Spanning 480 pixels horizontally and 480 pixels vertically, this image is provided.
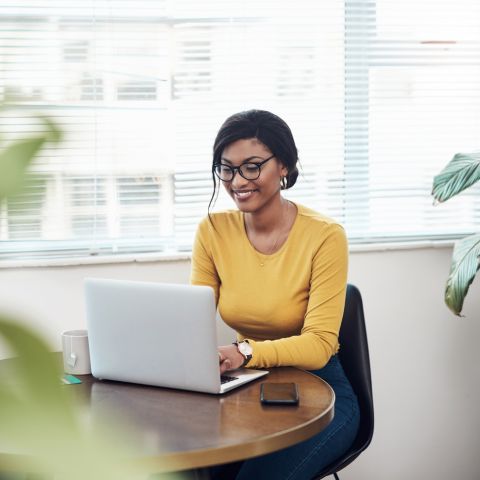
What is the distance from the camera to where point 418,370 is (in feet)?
8.66

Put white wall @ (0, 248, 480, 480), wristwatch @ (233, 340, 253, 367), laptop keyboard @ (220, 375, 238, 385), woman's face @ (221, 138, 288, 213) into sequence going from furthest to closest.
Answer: white wall @ (0, 248, 480, 480) < woman's face @ (221, 138, 288, 213) < wristwatch @ (233, 340, 253, 367) < laptop keyboard @ (220, 375, 238, 385)

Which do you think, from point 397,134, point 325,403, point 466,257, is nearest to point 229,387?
point 325,403

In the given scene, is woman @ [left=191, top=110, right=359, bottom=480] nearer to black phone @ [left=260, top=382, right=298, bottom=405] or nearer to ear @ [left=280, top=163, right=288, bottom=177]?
ear @ [left=280, top=163, right=288, bottom=177]

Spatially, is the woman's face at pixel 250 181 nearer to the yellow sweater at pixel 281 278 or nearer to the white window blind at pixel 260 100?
the yellow sweater at pixel 281 278

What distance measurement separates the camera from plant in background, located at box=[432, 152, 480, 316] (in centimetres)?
217

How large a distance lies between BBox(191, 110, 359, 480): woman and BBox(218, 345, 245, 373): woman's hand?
18cm

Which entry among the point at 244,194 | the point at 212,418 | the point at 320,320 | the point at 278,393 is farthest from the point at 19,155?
the point at 244,194

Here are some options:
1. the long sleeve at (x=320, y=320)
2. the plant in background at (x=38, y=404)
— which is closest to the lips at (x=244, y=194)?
the long sleeve at (x=320, y=320)

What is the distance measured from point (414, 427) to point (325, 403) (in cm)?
135

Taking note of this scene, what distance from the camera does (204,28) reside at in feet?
7.84

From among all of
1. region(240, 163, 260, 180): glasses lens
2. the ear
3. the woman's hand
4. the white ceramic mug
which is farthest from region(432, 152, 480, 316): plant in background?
the white ceramic mug

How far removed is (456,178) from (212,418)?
1.22 metres

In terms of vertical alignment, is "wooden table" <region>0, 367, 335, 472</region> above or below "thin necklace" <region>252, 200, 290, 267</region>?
below

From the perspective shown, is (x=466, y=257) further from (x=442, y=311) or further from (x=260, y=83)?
(x=260, y=83)
